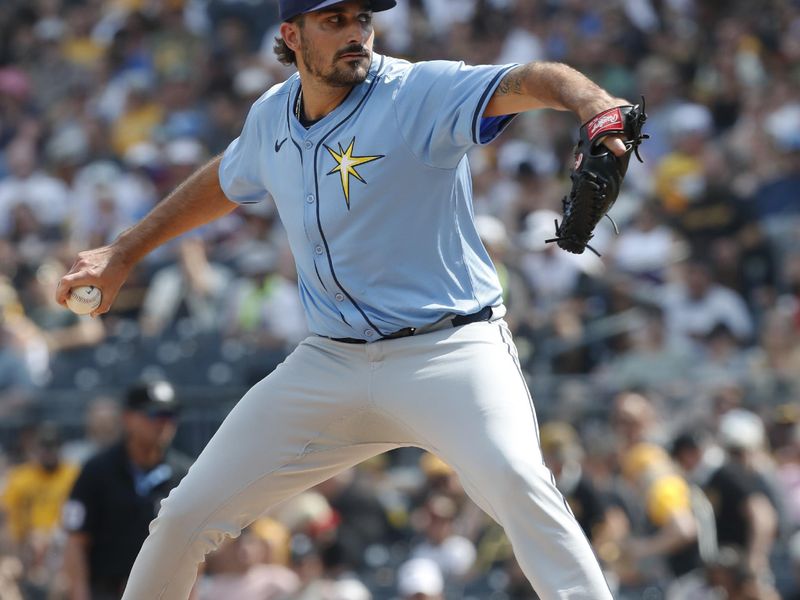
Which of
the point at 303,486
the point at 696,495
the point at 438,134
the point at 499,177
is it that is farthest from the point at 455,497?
the point at 438,134

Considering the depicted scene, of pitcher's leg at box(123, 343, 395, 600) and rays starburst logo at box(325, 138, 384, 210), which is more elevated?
Answer: rays starburst logo at box(325, 138, 384, 210)

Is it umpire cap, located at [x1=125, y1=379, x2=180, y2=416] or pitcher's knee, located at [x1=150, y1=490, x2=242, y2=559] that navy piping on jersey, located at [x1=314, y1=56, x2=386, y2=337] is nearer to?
pitcher's knee, located at [x1=150, y1=490, x2=242, y2=559]

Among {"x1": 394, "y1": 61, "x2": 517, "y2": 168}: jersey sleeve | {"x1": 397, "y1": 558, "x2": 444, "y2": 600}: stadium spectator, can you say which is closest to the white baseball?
{"x1": 394, "y1": 61, "x2": 517, "y2": 168}: jersey sleeve

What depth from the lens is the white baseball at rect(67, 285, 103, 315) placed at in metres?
4.50

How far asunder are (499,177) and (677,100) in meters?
1.70

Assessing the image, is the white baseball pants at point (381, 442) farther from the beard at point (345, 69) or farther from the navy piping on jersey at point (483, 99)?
the beard at point (345, 69)

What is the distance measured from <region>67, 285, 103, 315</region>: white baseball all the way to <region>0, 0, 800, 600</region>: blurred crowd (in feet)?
7.29

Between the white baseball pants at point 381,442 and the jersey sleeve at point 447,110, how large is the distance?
0.54m

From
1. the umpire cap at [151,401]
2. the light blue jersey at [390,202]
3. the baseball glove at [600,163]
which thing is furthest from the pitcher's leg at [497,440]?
the umpire cap at [151,401]

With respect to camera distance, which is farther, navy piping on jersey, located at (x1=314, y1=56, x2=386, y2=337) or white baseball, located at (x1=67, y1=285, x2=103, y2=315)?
white baseball, located at (x1=67, y1=285, x2=103, y2=315)

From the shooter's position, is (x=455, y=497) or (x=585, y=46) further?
(x=585, y=46)

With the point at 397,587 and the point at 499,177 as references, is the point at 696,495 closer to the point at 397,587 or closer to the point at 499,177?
the point at 397,587

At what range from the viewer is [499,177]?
11.4 meters

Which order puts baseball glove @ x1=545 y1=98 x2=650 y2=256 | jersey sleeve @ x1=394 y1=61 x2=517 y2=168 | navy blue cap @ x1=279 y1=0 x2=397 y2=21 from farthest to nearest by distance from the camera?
navy blue cap @ x1=279 y1=0 x2=397 y2=21, jersey sleeve @ x1=394 y1=61 x2=517 y2=168, baseball glove @ x1=545 y1=98 x2=650 y2=256
